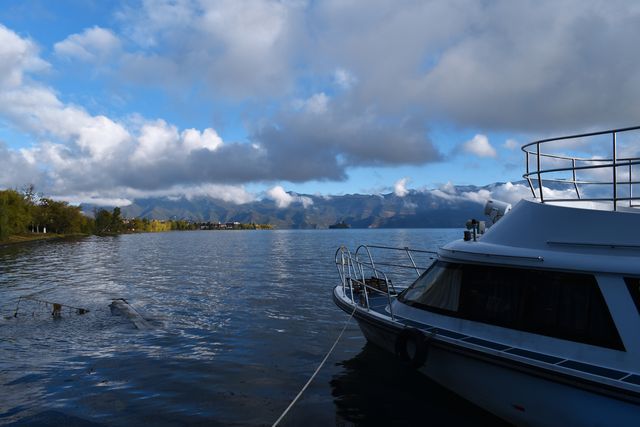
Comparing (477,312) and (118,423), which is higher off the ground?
(477,312)

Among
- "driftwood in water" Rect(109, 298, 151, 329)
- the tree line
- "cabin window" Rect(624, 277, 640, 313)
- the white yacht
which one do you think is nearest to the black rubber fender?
the white yacht

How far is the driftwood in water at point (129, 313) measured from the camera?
51.3ft

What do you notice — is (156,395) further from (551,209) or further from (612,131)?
(612,131)

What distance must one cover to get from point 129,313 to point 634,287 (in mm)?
16509

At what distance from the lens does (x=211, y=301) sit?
21.0m

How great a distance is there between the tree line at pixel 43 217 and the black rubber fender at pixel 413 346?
9249 centimetres

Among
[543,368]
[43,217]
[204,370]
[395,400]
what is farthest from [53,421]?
[43,217]

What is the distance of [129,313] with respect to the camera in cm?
1703

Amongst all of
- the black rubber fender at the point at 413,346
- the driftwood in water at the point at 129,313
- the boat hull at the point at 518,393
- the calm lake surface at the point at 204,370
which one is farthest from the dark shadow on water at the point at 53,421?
the driftwood in water at the point at 129,313

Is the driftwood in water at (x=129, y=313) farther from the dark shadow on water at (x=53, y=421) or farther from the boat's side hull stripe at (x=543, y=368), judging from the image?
A: the boat's side hull stripe at (x=543, y=368)

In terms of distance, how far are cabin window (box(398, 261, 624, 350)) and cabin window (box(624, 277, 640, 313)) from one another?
0.37 meters

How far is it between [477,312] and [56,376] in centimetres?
991

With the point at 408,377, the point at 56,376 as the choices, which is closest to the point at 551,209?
the point at 408,377

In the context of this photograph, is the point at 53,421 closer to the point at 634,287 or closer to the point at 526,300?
the point at 526,300
